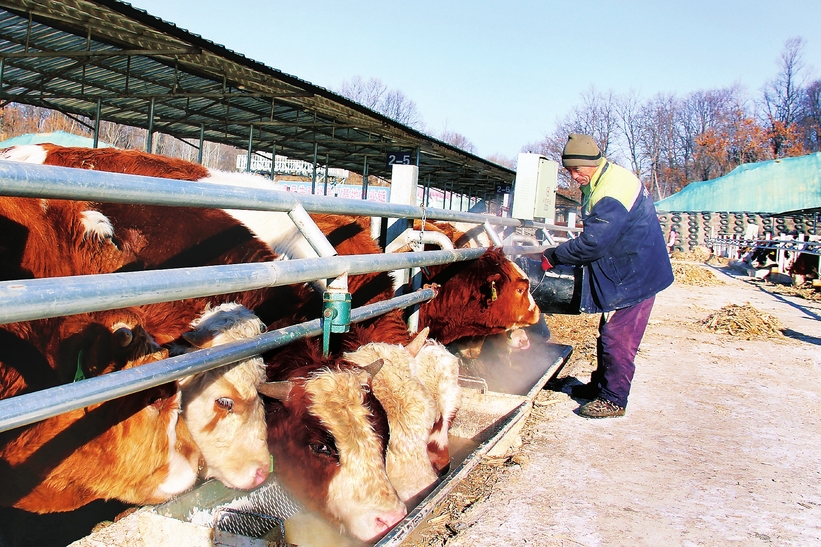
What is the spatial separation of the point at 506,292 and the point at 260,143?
16.6 meters

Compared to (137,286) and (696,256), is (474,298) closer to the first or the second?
(137,286)

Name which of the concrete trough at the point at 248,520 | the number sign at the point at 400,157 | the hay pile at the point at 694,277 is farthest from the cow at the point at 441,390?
the hay pile at the point at 694,277

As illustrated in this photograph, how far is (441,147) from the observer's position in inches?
621

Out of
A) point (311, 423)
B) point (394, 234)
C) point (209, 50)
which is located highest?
point (209, 50)

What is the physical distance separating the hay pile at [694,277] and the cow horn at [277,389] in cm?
1560

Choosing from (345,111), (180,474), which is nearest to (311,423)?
(180,474)

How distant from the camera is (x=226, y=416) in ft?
7.70

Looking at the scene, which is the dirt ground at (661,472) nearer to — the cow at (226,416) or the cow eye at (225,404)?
the cow at (226,416)

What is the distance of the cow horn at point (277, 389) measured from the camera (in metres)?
2.38

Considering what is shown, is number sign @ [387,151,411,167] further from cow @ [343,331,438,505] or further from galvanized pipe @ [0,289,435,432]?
galvanized pipe @ [0,289,435,432]

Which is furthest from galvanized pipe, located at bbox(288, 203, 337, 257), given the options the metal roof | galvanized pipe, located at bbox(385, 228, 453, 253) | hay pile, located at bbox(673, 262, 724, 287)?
hay pile, located at bbox(673, 262, 724, 287)

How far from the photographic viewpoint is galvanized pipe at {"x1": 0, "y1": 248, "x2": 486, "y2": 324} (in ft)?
3.96

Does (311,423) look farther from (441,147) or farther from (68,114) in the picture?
(68,114)

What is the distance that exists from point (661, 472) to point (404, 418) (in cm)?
136
